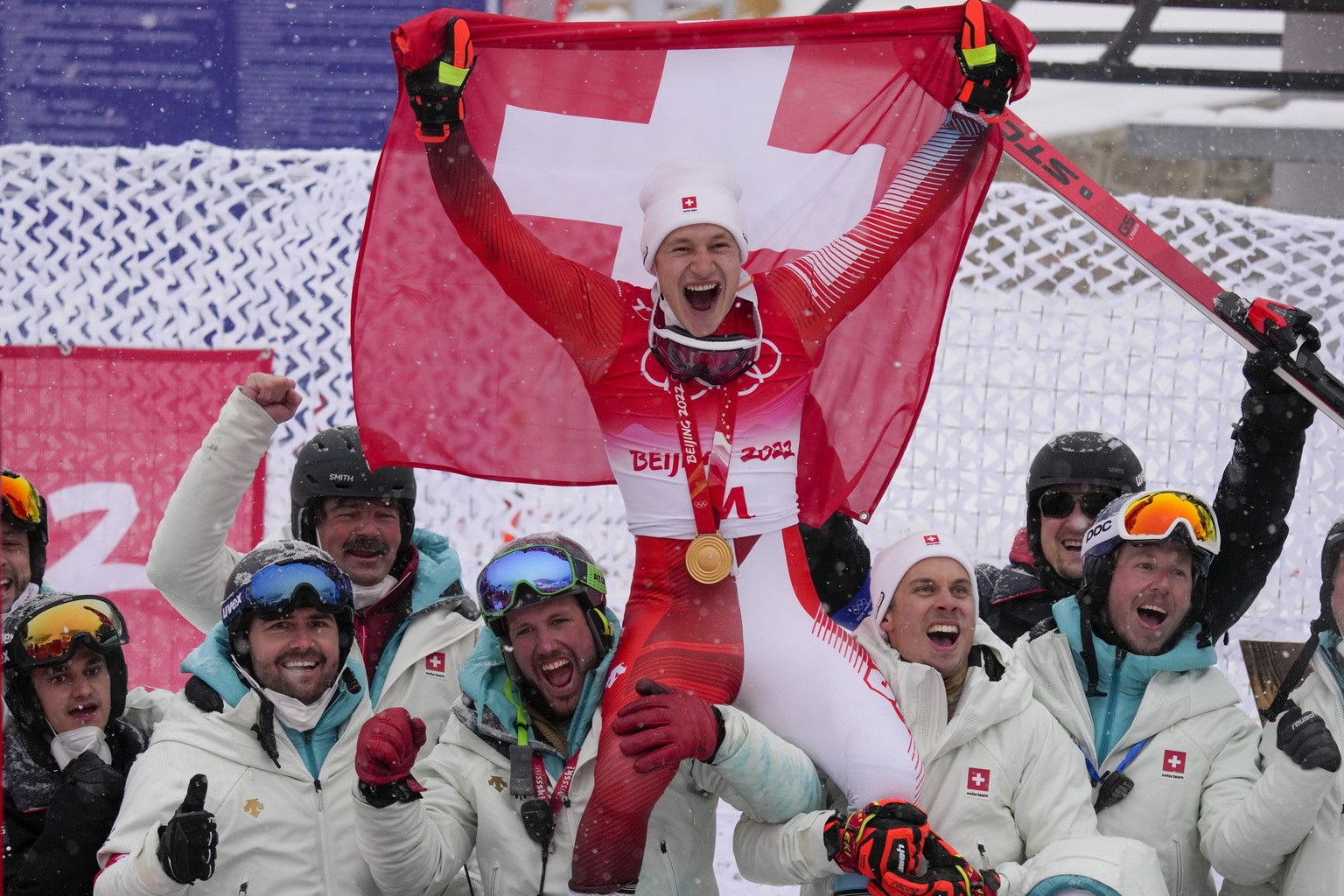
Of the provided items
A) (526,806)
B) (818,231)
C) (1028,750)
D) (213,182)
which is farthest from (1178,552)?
(213,182)

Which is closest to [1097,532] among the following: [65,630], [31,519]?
[65,630]

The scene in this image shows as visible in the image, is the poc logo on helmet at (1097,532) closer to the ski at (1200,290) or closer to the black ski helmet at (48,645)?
the ski at (1200,290)

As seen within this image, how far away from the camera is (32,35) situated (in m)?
5.46

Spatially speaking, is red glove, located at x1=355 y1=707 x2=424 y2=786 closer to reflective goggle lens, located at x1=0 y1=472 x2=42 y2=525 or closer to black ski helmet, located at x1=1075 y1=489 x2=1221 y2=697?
reflective goggle lens, located at x1=0 y1=472 x2=42 y2=525

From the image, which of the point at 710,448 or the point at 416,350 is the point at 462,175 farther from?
the point at 710,448

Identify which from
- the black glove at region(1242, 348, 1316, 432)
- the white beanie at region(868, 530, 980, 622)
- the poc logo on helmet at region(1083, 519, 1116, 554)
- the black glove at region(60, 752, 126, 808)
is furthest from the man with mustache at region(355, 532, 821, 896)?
the black glove at region(1242, 348, 1316, 432)

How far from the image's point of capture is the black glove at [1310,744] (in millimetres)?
2920

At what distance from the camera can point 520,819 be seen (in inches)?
127

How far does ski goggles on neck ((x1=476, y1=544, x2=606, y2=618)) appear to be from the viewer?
323cm

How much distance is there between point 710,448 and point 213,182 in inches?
122

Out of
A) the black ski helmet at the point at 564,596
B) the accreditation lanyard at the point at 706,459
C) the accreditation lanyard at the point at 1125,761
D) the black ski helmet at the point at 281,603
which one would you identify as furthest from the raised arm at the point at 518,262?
the accreditation lanyard at the point at 1125,761

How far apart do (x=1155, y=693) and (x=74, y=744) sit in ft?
7.50

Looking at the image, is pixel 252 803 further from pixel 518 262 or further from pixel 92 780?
pixel 518 262

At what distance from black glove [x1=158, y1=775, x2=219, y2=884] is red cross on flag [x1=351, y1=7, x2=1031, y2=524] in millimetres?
986
